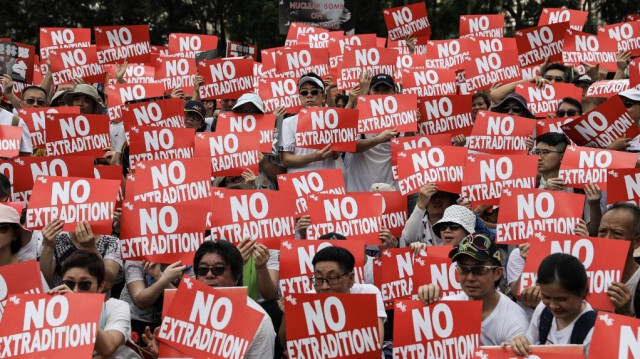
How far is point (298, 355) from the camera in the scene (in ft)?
23.8

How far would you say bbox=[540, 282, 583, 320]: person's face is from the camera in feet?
20.7

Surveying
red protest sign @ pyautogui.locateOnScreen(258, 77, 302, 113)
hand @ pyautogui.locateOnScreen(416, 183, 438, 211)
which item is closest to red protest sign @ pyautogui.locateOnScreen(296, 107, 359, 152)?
hand @ pyautogui.locateOnScreen(416, 183, 438, 211)

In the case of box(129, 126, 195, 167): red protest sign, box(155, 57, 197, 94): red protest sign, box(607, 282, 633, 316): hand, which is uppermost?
box(155, 57, 197, 94): red protest sign

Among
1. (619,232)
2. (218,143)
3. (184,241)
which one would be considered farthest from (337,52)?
(619,232)

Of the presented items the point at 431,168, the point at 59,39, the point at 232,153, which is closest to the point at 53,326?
the point at 232,153

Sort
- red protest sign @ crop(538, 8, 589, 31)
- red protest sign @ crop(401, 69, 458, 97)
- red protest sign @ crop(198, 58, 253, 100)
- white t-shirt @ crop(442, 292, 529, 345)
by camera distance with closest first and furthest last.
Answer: white t-shirt @ crop(442, 292, 529, 345)
red protest sign @ crop(401, 69, 458, 97)
red protest sign @ crop(198, 58, 253, 100)
red protest sign @ crop(538, 8, 589, 31)

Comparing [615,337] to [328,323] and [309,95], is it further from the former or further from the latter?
[309,95]

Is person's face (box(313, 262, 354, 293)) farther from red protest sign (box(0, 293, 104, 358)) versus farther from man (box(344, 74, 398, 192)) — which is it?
man (box(344, 74, 398, 192))

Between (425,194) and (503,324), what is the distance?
283 centimetres

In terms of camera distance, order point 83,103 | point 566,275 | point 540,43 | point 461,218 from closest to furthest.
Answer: point 566,275, point 461,218, point 83,103, point 540,43

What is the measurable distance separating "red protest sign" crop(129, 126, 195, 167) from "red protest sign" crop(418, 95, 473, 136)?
9.25ft

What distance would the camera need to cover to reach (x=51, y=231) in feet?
27.4

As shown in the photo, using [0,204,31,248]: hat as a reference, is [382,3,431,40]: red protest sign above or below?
above

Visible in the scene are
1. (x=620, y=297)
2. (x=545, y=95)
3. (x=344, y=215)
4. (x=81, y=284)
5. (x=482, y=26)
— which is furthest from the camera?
(x=482, y=26)
